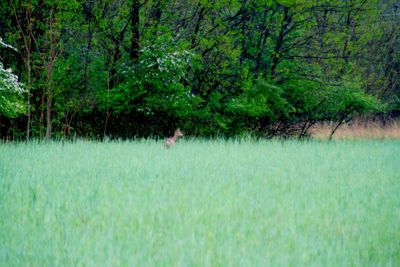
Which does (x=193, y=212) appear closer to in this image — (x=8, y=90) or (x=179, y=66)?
(x=8, y=90)

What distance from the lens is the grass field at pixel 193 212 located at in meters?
4.15

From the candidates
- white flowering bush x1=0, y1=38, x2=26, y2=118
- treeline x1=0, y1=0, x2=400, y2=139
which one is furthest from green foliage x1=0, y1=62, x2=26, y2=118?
treeline x1=0, y1=0, x2=400, y2=139

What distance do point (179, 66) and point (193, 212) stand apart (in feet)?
35.9

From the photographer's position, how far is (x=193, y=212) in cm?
553

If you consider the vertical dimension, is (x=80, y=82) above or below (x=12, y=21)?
below

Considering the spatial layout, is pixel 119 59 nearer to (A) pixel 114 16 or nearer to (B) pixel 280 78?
(A) pixel 114 16

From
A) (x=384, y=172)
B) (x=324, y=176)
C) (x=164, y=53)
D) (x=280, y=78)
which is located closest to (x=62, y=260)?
(x=324, y=176)

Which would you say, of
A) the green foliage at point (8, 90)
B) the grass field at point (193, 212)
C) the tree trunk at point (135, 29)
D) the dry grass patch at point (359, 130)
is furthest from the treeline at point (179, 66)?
the grass field at point (193, 212)

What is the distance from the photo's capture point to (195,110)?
18359 mm

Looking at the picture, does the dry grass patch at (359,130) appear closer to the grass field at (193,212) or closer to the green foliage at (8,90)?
the grass field at (193,212)

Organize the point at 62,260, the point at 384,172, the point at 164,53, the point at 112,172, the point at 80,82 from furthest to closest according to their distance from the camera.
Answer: the point at 80,82 < the point at 164,53 < the point at 384,172 < the point at 112,172 < the point at 62,260

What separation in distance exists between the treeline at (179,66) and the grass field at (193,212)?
20.6 ft

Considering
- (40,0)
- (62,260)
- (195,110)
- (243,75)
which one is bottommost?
(62,260)

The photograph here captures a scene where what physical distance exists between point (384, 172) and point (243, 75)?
34.4 feet
